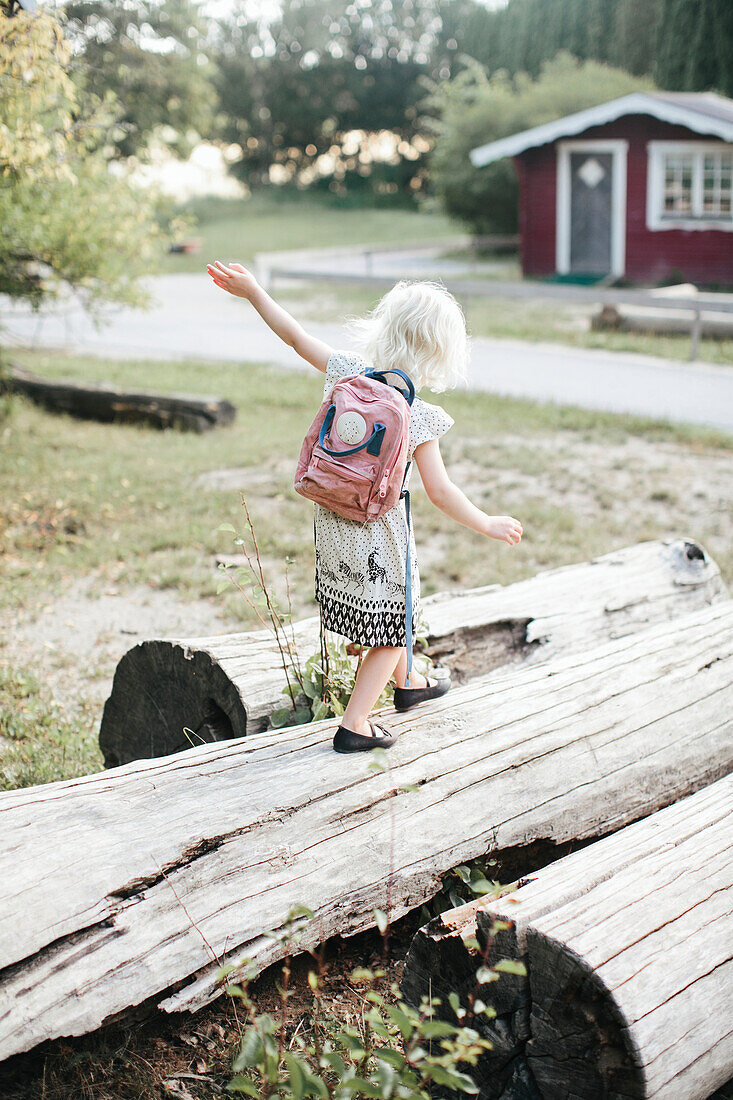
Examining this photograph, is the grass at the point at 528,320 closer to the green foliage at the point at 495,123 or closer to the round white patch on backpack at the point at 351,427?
the green foliage at the point at 495,123

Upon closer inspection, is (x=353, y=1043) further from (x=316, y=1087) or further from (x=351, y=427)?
(x=351, y=427)

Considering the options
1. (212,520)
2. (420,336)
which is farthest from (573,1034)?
(212,520)

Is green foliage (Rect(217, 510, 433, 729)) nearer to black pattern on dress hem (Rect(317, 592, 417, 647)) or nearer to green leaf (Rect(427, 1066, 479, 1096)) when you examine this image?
black pattern on dress hem (Rect(317, 592, 417, 647))

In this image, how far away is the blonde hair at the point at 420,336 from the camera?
277 centimetres

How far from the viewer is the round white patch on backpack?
2666 millimetres

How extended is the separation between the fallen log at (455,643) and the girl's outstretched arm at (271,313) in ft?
3.40

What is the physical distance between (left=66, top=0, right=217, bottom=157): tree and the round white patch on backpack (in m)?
24.9

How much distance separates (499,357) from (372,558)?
35.8 ft

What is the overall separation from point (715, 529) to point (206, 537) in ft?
11.3

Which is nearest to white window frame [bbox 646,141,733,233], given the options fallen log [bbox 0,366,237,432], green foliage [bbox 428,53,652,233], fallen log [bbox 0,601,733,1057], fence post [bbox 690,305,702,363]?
green foliage [bbox 428,53,652,233]

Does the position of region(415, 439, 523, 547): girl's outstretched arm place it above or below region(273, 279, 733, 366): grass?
above

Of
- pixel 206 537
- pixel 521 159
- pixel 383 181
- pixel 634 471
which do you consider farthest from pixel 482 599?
pixel 383 181

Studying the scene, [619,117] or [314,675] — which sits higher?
[619,117]

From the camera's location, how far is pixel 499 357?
13281mm
